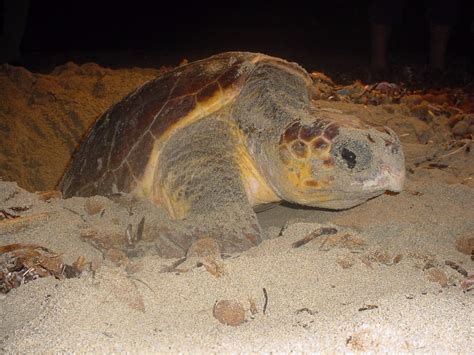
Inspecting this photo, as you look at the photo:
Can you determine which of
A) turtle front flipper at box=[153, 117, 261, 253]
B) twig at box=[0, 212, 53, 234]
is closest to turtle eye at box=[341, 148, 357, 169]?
turtle front flipper at box=[153, 117, 261, 253]

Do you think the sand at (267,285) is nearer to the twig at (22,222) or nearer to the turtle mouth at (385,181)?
the twig at (22,222)

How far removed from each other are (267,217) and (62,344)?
5.05 feet

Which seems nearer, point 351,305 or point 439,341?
point 439,341

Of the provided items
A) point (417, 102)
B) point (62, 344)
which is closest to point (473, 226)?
point (62, 344)

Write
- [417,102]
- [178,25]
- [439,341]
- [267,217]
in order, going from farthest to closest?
[178,25] < [417,102] < [267,217] < [439,341]

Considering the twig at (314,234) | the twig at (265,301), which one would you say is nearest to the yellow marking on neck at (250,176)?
the twig at (314,234)

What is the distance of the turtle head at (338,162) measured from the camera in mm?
1592

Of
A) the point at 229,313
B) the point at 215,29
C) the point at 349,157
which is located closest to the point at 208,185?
the point at 349,157

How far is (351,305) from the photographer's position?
107cm

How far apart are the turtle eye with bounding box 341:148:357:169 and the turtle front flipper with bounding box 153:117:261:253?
41cm

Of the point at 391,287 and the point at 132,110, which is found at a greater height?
the point at 132,110

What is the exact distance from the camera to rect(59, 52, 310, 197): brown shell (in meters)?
1.98

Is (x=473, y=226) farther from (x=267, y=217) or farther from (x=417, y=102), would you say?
(x=417, y=102)

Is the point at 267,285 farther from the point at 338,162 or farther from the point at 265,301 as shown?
the point at 338,162
